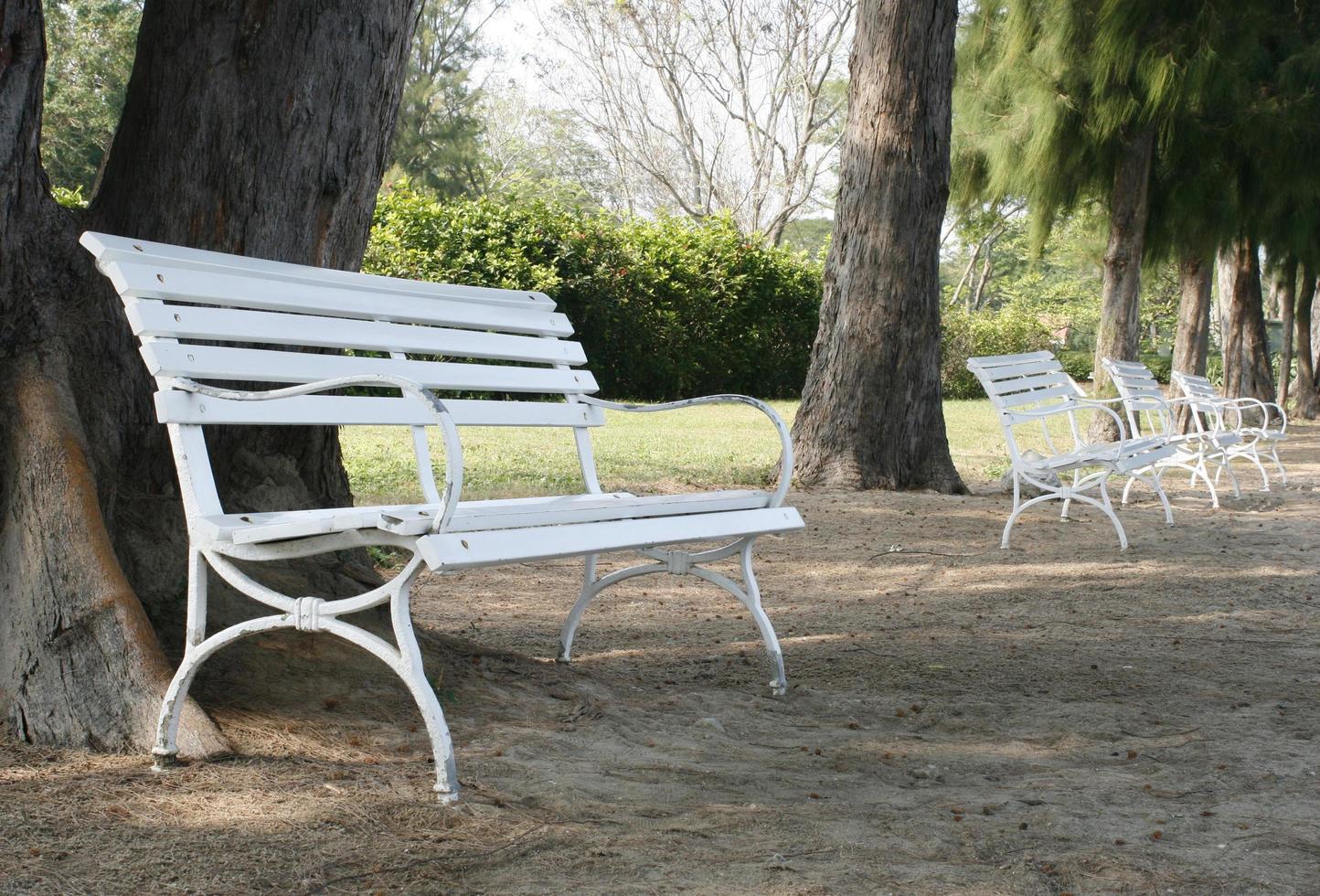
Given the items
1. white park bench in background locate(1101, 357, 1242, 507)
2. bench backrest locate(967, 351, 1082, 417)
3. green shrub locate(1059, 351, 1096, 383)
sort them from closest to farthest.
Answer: bench backrest locate(967, 351, 1082, 417)
white park bench in background locate(1101, 357, 1242, 507)
green shrub locate(1059, 351, 1096, 383)

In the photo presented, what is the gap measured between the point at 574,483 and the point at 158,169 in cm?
487

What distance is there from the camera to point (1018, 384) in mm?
6641

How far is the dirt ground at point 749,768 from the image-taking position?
2.08 m

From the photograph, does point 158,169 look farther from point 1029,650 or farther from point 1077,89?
point 1077,89

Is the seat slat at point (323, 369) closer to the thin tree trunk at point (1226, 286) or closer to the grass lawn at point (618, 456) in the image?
the grass lawn at point (618, 456)

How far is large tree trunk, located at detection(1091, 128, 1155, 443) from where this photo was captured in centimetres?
1104

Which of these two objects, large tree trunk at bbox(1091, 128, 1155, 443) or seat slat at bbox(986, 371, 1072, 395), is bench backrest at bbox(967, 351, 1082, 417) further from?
large tree trunk at bbox(1091, 128, 1155, 443)

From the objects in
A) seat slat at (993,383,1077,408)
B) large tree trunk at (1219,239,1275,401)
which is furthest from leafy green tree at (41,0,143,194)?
seat slat at (993,383,1077,408)

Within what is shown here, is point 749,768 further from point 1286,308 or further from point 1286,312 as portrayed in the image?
point 1286,312

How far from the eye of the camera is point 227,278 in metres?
2.87

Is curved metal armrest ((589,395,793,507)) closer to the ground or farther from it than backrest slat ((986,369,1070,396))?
closer to the ground

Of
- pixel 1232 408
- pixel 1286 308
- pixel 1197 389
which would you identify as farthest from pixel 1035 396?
pixel 1286 308

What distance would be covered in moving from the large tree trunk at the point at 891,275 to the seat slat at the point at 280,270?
434cm

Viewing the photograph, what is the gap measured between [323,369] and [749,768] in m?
1.40
